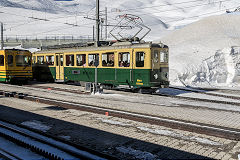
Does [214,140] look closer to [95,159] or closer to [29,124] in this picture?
[95,159]

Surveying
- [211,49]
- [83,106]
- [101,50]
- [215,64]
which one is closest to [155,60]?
[101,50]

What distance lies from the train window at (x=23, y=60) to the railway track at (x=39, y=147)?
14525 mm

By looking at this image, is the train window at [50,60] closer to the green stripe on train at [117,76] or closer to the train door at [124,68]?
the green stripe on train at [117,76]

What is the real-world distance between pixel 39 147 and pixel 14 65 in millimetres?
16082

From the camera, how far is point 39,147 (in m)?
5.77

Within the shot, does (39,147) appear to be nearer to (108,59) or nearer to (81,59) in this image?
(108,59)

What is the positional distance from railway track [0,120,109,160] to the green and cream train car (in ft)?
26.7

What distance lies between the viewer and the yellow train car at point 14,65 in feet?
64.8

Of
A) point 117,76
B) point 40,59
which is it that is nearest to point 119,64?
point 117,76

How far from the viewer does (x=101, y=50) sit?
16.8m

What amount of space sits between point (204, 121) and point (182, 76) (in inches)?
634

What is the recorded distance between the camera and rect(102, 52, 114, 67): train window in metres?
Answer: 16.1

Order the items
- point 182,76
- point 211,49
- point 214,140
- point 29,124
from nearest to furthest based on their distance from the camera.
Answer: point 214,140 → point 29,124 → point 182,76 → point 211,49

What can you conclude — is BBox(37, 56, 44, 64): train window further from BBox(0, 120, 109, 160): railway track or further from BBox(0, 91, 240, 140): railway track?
BBox(0, 120, 109, 160): railway track
